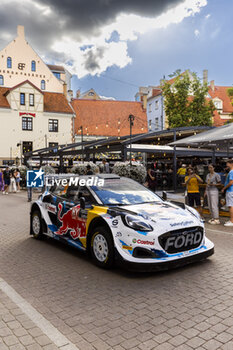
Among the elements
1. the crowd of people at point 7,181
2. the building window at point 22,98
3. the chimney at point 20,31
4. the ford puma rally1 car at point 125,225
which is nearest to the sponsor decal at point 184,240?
the ford puma rally1 car at point 125,225

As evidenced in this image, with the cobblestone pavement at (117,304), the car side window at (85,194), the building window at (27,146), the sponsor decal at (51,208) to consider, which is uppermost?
the building window at (27,146)

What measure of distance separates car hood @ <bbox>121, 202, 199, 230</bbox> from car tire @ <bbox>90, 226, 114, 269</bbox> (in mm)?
573

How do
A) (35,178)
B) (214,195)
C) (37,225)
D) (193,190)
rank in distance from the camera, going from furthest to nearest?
(35,178)
(193,190)
(214,195)
(37,225)

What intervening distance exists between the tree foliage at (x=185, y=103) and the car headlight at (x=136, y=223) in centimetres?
2923

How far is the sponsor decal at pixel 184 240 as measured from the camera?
4.79 m

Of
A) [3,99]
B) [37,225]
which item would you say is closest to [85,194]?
[37,225]

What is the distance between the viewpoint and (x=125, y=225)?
4867 millimetres

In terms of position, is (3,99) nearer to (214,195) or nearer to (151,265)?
(214,195)

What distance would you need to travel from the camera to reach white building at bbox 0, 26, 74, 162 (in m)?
43.1

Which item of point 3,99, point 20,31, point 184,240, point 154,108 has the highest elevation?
point 20,31

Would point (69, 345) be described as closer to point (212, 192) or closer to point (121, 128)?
point (212, 192)

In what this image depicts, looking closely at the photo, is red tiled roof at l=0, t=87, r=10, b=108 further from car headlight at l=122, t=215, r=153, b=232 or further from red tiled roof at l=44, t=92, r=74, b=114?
car headlight at l=122, t=215, r=153, b=232

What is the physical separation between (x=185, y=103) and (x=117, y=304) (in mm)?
31660

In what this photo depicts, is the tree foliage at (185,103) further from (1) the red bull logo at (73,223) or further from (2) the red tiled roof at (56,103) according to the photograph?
(1) the red bull logo at (73,223)
